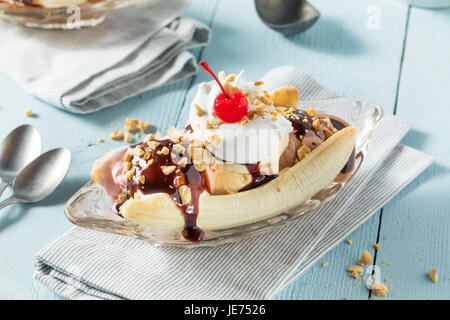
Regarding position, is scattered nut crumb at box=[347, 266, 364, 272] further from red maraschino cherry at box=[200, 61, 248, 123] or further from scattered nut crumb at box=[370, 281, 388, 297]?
red maraschino cherry at box=[200, 61, 248, 123]

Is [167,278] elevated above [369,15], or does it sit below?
below

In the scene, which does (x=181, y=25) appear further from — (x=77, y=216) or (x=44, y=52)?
(x=77, y=216)

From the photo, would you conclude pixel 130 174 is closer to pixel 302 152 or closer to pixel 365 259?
pixel 302 152

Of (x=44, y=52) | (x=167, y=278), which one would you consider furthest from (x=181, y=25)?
(x=167, y=278)

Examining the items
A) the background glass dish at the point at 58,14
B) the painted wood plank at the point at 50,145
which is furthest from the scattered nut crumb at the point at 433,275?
the background glass dish at the point at 58,14

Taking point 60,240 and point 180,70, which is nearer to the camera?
point 60,240

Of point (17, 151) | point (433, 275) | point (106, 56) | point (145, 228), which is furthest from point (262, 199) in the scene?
point (106, 56)
